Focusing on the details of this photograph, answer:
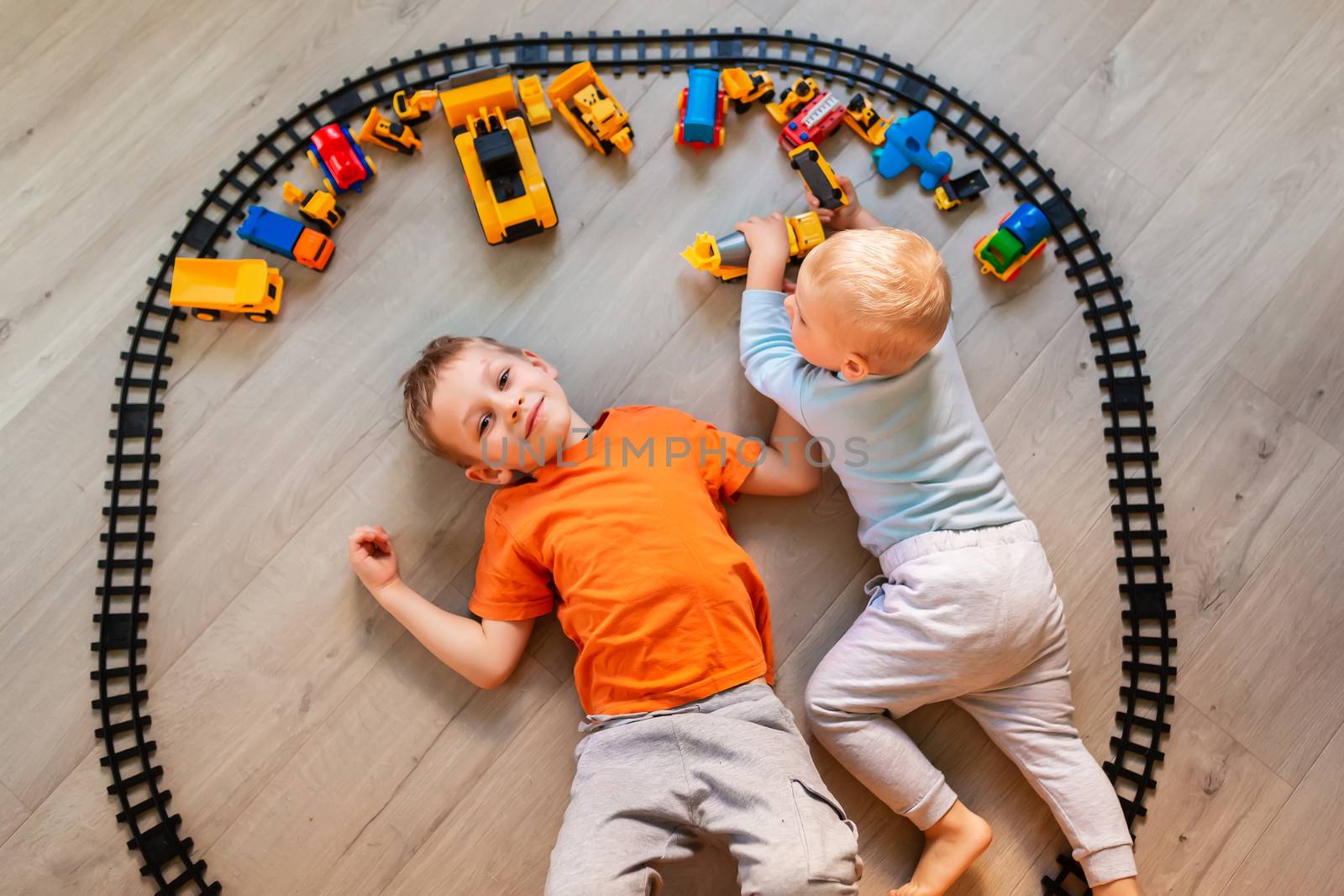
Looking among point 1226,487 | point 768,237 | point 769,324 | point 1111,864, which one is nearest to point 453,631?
point 769,324

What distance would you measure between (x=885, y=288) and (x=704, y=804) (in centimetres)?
71

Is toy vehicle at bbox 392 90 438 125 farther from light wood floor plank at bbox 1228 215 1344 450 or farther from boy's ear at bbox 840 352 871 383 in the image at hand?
light wood floor plank at bbox 1228 215 1344 450

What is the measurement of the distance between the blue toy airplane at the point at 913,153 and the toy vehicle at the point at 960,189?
0.02 m

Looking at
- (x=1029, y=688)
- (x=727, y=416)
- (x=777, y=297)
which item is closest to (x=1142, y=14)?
(x=777, y=297)

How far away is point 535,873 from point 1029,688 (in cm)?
77

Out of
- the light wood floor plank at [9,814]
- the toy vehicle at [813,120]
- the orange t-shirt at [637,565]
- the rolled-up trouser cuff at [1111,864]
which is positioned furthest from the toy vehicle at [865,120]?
the light wood floor plank at [9,814]

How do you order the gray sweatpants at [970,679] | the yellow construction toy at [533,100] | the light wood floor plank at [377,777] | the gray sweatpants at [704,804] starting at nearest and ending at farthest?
the gray sweatpants at [704,804]
the gray sweatpants at [970,679]
the light wood floor plank at [377,777]
the yellow construction toy at [533,100]

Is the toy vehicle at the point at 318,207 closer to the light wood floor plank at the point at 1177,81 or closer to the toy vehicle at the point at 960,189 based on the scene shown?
the toy vehicle at the point at 960,189

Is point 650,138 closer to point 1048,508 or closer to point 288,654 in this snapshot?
point 1048,508

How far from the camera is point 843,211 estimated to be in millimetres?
1325

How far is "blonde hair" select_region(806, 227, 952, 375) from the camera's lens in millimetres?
1046

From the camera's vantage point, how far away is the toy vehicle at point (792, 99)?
1.34 metres

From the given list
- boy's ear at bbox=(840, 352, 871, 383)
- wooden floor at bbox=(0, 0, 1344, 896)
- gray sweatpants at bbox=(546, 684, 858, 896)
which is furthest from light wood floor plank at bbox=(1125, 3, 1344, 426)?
gray sweatpants at bbox=(546, 684, 858, 896)

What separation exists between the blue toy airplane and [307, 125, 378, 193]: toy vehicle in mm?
836
